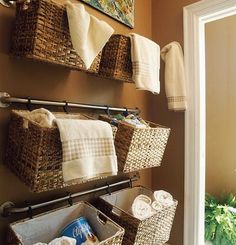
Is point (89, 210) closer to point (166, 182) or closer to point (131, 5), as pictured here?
point (166, 182)

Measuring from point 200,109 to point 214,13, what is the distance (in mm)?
586

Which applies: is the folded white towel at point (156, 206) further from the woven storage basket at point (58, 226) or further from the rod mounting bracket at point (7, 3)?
the rod mounting bracket at point (7, 3)

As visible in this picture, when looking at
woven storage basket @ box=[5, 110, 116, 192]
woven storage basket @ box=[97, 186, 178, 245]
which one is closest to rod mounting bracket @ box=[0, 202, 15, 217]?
woven storage basket @ box=[5, 110, 116, 192]

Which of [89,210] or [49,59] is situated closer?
[49,59]

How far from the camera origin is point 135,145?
3.57ft

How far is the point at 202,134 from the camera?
1482 millimetres

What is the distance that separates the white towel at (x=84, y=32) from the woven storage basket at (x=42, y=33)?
0.04 metres

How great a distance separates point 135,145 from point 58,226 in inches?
19.5

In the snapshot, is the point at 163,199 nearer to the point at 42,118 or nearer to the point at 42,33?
the point at 42,118

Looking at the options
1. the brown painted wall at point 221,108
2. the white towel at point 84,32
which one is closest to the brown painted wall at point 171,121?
the brown painted wall at point 221,108

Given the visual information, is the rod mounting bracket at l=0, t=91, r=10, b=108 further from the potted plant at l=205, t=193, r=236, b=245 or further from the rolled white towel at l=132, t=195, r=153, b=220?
the potted plant at l=205, t=193, r=236, b=245

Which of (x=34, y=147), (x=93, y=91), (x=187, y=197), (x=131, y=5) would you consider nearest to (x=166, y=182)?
(x=187, y=197)

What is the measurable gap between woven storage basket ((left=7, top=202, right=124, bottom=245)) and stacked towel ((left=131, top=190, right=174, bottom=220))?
0.17 meters

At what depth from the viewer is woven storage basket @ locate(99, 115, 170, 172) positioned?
1.07 meters
